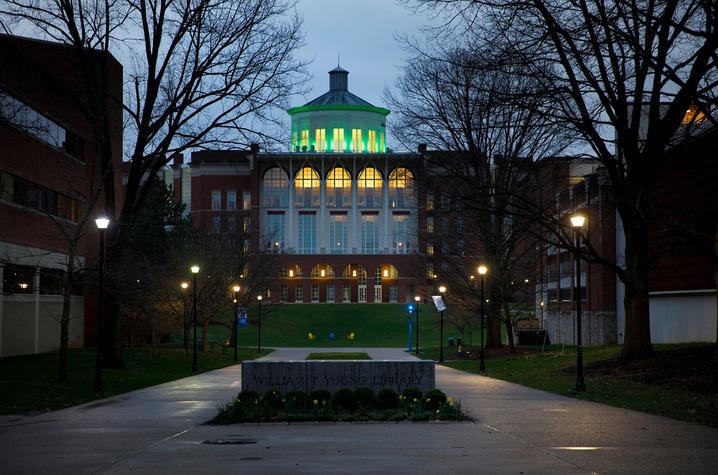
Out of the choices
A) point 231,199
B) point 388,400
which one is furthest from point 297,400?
point 231,199

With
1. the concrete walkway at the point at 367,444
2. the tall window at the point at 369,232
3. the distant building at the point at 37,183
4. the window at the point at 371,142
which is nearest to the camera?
the concrete walkway at the point at 367,444

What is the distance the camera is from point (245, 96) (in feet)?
108

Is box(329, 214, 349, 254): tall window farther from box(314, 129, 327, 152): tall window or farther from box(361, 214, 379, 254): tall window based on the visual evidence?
box(314, 129, 327, 152): tall window

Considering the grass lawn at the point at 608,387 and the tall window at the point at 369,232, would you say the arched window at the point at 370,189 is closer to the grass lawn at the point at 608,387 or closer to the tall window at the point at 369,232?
the tall window at the point at 369,232

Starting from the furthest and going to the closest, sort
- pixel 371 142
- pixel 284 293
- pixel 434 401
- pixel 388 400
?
1. pixel 371 142
2. pixel 284 293
3. pixel 388 400
4. pixel 434 401

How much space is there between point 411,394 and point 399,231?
94.3 metres

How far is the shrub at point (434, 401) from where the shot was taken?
633 inches

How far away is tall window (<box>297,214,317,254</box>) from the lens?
111 meters

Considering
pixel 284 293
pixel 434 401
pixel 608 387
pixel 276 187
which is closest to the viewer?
pixel 434 401

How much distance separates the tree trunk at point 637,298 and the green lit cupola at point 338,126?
89.1 m

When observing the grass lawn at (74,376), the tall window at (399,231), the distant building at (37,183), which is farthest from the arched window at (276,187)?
the grass lawn at (74,376)

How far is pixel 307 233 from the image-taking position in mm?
112375

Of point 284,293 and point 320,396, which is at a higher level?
point 284,293

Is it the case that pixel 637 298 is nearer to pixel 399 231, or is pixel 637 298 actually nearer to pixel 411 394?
pixel 411 394
